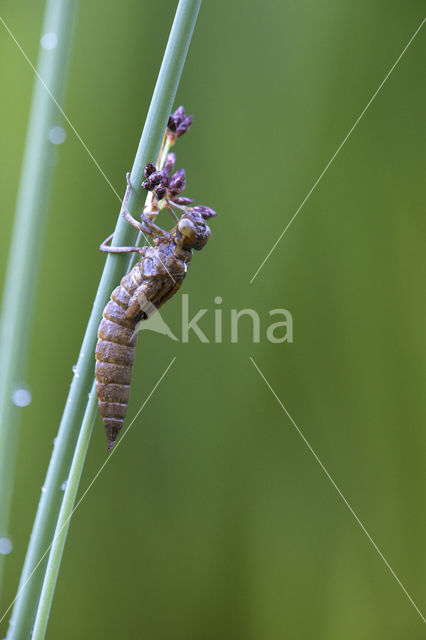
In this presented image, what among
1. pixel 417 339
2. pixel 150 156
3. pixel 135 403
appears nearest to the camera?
pixel 150 156

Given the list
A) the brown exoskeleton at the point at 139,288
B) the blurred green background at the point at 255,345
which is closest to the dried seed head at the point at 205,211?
the brown exoskeleton at the point at 139,288

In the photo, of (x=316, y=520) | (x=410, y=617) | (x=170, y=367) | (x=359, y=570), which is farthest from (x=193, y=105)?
(x=410, y=617)

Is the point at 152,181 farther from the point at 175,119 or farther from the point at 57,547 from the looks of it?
the point at 57,547

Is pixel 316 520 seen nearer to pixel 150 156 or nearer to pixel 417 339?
pixel 417 339

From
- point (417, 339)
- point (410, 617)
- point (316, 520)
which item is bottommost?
point (410, 617)

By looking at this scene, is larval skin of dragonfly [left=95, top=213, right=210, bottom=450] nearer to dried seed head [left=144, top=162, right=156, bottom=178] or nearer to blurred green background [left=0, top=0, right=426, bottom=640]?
dried seed head [left=144, top=162, right=156, bottom=178]

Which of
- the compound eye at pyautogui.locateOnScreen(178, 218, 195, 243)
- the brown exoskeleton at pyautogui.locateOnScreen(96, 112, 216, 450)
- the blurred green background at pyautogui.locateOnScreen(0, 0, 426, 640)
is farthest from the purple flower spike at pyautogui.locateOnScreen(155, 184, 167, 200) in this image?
the blurred green background at pyautogui.locateOnScreen(0, 0, 426, 640)

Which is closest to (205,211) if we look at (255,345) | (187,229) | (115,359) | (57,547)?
(187,229)
